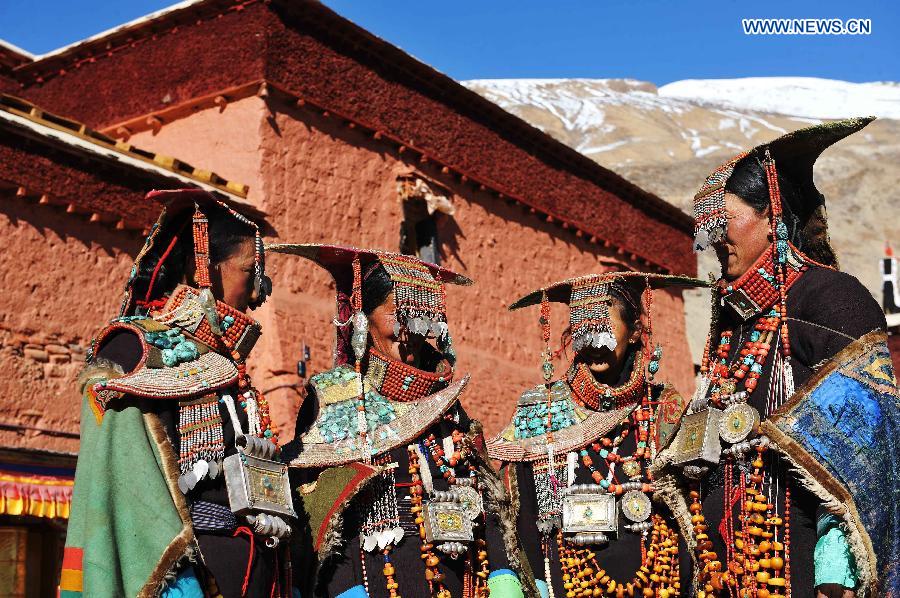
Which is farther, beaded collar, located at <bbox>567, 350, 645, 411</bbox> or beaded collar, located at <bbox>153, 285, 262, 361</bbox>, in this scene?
beaded collar, located at <bbox>567, 350, 645, 411</bbox>

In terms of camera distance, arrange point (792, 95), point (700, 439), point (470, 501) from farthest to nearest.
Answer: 1. point (792, 95)
2. point (470, 501)
3. point (700, 439)

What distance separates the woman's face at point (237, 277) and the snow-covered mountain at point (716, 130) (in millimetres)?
29608

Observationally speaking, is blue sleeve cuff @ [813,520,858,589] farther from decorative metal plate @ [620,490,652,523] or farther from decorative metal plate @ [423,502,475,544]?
decorative metal plate @ [423,502,475,544]

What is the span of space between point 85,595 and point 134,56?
36.9ft

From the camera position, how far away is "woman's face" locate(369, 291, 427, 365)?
585 centimetres

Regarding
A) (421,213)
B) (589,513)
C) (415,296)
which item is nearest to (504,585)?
Answer: (589,513)

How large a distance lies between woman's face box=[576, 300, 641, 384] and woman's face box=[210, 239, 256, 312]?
6.37ft

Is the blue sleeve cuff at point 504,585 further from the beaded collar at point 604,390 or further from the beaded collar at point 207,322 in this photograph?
the beaded collar at point 207,322

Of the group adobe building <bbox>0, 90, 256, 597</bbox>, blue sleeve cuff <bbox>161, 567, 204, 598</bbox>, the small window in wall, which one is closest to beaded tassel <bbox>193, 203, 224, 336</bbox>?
blue sleeve cuff <bbox>161, 567, 204, 598</bbox>

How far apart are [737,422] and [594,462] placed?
62.6 inches

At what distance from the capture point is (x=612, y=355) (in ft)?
20.7

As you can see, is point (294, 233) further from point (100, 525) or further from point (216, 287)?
point (100, 525)

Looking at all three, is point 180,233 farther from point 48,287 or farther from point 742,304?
point 48,287

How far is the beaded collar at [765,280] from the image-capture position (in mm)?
4746
